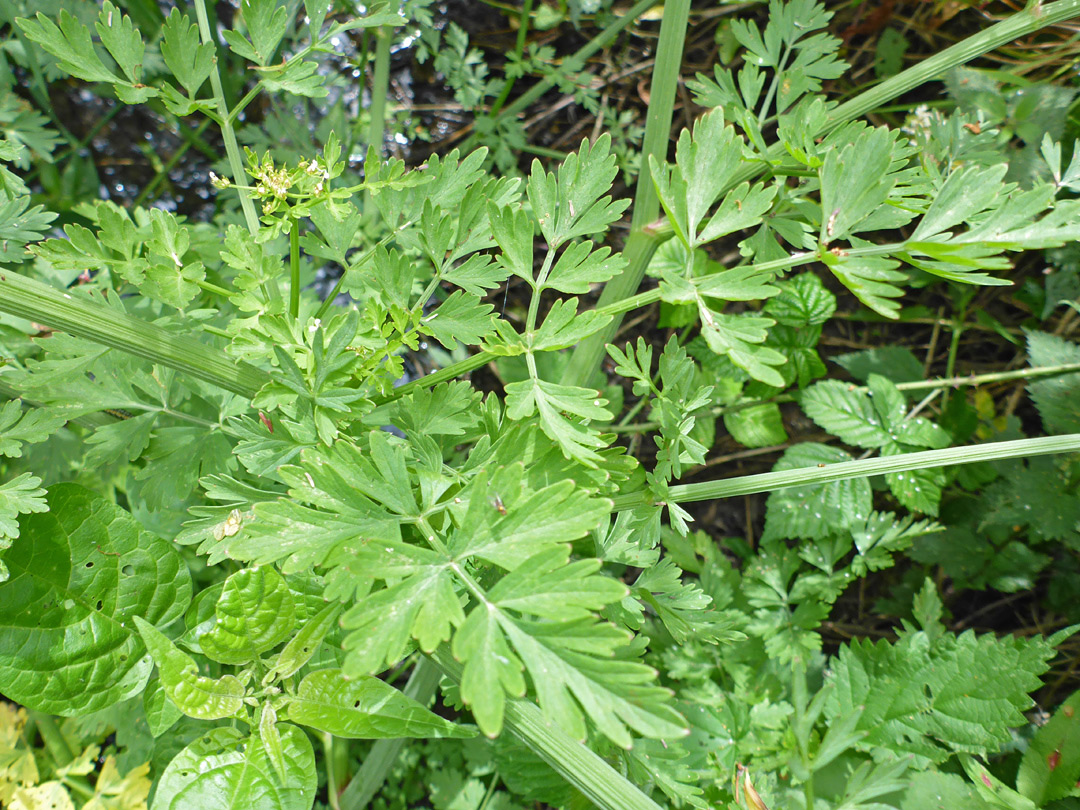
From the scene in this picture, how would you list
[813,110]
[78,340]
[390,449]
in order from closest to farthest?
[390,449]
[813,110]
[78,340]

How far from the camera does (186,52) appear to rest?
4.15ft

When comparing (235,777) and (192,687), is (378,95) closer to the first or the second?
(192,687)

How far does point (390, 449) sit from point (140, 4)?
7.07 ft

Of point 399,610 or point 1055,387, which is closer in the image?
point 399,610

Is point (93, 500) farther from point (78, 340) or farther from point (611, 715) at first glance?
point (611, 715)

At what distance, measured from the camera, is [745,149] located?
1.21m

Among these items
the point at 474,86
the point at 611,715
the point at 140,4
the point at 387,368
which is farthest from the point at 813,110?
the point at 140,4

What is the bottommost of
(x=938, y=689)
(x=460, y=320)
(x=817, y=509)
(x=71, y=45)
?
(x=938, y=689)

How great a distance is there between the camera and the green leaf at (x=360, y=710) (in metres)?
1.19

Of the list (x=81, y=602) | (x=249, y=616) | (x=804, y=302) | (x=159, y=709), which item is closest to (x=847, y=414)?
(x=804, y=302)

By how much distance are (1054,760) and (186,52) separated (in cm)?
258

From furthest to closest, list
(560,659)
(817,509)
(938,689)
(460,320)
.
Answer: (817,509)
(938,689)
(460,320)
(560,659)

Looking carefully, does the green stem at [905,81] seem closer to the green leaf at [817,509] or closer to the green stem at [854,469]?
the green stem at [854,469]

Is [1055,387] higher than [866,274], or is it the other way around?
[866,274]
